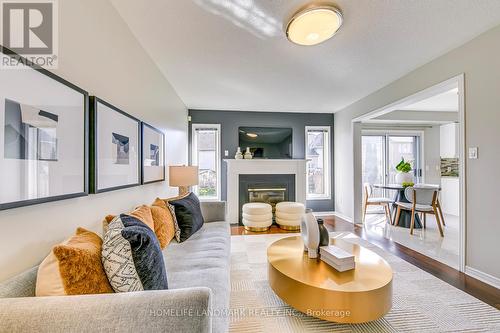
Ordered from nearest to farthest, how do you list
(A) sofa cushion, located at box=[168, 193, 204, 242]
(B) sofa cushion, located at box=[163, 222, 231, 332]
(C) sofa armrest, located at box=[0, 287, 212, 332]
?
1. (C) sofa armrest, located at box=[0, 287, 212, 332]
2. (B) sofa cushion, located at box=[163, 222, 231, 332]
3. (A) sofa cushion, located at box=[168, 193, 204, 242]

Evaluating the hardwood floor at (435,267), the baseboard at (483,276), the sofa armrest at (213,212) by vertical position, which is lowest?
the hardwood floor at (435,267)

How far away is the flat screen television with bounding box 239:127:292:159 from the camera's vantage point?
5062 millimetres

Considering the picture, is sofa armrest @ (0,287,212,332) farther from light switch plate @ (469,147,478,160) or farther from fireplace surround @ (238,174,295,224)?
fireplace surround @ (238,174,295,224)

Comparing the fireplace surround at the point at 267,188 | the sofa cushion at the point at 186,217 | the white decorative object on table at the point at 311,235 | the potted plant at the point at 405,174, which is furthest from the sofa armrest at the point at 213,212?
the potted plant at the point at 405,174

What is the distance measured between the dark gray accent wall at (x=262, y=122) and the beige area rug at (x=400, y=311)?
3.02m

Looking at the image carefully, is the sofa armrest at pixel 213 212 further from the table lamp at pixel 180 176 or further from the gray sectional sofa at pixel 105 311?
the gray sectional sofa at pixel 105 311

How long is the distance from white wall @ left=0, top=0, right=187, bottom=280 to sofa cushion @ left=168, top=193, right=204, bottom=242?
1.34 feet

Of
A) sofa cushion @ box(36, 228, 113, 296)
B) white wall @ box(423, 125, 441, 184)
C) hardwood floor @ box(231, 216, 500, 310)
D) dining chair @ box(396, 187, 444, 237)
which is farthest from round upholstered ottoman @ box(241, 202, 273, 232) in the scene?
white wall @ box(423, 125, 441, 184)

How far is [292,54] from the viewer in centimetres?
259

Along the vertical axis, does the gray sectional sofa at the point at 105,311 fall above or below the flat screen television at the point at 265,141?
below

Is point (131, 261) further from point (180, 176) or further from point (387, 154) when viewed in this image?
point (387, 154)

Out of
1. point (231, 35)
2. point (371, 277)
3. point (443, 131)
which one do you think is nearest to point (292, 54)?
point (231, 35)

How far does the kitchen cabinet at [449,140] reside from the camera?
5.36 meters

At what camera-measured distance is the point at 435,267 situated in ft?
8.19
